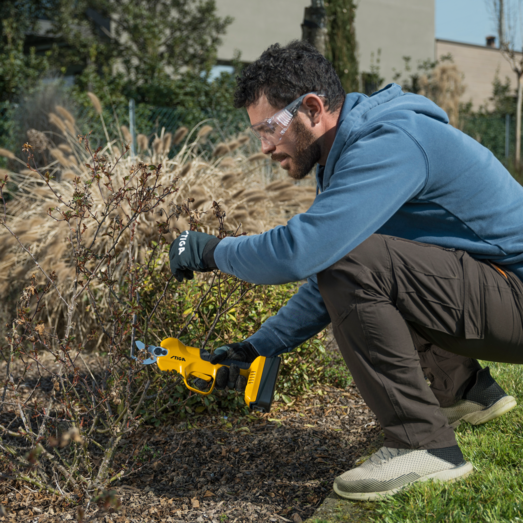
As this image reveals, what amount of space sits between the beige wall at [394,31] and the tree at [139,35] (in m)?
7.36

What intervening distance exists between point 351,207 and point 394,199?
0.14m

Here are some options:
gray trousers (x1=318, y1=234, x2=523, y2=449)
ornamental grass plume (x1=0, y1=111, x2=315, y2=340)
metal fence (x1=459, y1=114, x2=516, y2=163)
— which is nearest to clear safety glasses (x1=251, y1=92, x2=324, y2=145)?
gray trousers (x1=318, y1=234, x2=523, y2=449)

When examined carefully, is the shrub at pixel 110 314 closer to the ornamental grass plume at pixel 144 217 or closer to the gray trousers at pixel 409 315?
the ornamental grass plume at pixel 144 217

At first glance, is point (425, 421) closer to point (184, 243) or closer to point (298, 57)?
point (184, 243)

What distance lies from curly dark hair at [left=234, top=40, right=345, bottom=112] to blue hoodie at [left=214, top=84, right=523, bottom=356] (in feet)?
0.29

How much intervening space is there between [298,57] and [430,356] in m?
1.18

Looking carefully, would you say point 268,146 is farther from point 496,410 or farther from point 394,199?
point 496,410

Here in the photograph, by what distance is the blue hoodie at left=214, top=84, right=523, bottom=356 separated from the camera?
1.58 m

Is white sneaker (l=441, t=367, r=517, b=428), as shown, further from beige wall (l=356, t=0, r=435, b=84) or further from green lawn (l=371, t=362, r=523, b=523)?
beige wall (l=356, t=0, r=435, b=84)

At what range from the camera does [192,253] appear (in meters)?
1.80

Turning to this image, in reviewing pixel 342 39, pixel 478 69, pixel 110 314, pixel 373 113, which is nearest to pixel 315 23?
pixel 342 39

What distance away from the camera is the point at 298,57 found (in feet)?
6.31

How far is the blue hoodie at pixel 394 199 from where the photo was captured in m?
1.58

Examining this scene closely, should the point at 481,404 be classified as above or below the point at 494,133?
below
